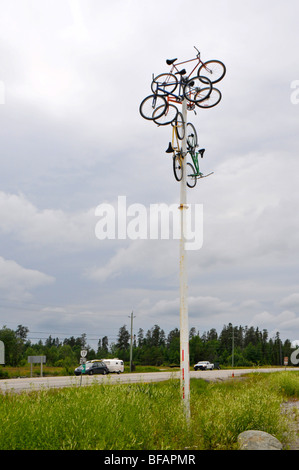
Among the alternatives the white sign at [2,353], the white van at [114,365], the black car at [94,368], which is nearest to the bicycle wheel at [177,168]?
the black car at [94,368]

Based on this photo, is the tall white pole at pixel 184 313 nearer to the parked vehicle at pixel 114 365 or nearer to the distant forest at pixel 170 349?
the parked vehicle at pixel 114 365

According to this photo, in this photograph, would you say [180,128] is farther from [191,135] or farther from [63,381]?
[63,381]

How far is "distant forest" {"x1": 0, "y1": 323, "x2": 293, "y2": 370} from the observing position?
93.2 m

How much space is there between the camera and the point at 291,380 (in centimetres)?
2053

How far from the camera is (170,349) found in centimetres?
11800

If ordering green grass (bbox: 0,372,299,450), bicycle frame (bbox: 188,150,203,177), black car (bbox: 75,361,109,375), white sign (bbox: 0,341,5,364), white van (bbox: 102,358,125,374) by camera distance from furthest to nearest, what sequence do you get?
1. white sign (bbox: 0,341,5,364)
2. white van (bbox: 102,358,125,374)
3. black car (bbox: 75,361,109,375)
4. bicycle frame (bbox: 188,150,203,177)
5. green grass (bbox: 0,372,299,450)

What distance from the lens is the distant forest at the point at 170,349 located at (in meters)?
93.2

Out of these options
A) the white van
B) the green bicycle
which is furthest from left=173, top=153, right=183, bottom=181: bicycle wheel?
the white van

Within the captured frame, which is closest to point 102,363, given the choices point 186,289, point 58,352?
point 186,289

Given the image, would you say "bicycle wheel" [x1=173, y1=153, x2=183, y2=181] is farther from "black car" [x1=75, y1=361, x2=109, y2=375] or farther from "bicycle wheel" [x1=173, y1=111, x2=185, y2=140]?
"black car" [x1=75, y1=361, x2=109, y2=375]

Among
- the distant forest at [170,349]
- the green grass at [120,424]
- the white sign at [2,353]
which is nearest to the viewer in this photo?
the green grass at [120,424]

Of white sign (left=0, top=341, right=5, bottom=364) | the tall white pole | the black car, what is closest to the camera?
the tall white pole
